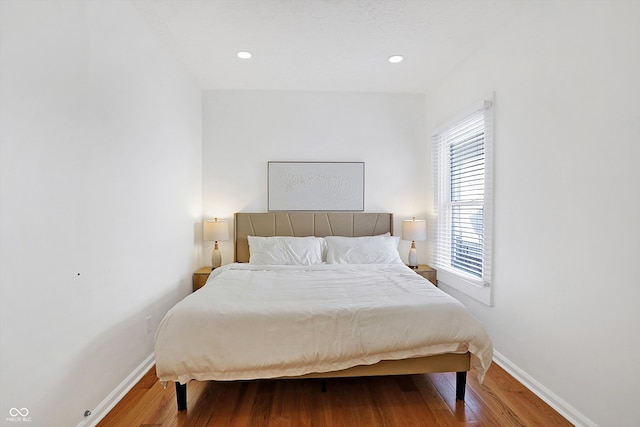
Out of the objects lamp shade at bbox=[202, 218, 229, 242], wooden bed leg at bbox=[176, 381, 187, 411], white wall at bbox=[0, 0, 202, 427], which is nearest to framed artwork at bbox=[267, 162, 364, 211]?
lamp shade at bbox=[202, 218, 229, 242]

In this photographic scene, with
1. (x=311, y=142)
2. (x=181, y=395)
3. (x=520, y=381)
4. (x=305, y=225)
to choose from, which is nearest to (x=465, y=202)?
(x=520, y=381)

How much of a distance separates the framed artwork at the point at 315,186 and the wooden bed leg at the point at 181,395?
2292mm

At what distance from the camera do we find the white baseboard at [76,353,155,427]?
5.90 feet

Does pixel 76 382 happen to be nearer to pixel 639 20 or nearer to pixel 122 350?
pixel 122 350

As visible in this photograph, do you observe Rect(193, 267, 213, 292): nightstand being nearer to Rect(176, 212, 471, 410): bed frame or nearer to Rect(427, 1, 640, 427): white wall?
Rect(176, 212, 471, 410): bed frame

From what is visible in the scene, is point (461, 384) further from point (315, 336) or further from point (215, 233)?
point (215, 233)

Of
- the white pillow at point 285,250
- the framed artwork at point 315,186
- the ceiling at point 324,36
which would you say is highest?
the ceiling at point 324,36

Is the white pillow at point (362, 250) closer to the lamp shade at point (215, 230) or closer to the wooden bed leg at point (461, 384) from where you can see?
the lamp shade at point (215, 230)

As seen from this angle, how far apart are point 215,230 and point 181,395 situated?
1.97m

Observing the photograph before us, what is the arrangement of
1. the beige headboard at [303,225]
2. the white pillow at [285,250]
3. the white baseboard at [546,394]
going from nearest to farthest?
1. the white baseboard at [546,394]
2. the white pillow at [285,250]
3. the beige headboard at [303,225]

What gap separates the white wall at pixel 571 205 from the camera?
5.16ft

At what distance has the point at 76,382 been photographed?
170 cm

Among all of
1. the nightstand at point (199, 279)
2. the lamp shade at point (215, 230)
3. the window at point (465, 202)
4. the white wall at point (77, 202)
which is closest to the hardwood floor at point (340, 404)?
the white wall at point (77, 202)

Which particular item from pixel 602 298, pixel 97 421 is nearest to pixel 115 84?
pixel 97 421
